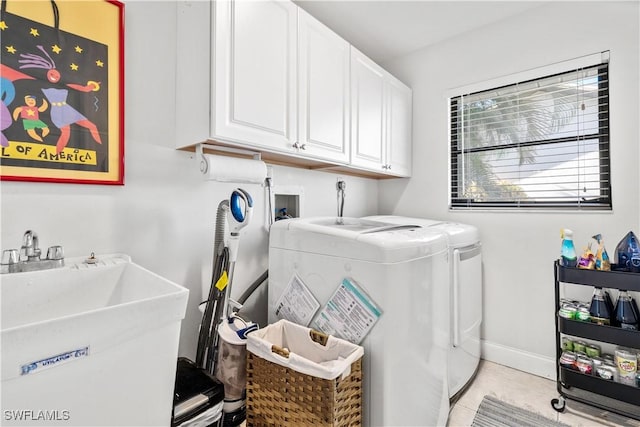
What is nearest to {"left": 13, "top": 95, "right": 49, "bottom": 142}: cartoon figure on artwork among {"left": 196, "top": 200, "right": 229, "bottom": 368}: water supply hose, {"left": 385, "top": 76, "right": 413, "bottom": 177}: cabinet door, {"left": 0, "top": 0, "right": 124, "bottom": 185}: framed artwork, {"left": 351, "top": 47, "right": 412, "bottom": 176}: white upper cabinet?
{"left": 0, "top": 0, "right": 124, "bottom": 185}: framed artwork

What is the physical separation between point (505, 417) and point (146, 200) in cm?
215

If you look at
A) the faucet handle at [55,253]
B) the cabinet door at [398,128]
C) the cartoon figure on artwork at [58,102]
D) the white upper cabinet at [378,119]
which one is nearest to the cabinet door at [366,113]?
the white upper cabinet at [378,119]

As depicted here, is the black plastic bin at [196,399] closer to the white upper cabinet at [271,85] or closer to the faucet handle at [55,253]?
the faucet handle at [55,253]

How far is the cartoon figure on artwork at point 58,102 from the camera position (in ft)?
3.60

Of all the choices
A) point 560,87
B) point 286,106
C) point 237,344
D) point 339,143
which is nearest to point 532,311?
point 560,87

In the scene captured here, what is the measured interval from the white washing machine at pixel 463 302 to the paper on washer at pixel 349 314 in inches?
25.4

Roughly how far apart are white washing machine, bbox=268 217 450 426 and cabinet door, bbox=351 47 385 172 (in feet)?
2.23

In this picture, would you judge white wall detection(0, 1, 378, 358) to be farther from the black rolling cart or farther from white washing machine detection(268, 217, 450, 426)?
the black rolling cart

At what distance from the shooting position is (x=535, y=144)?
6.98 feet

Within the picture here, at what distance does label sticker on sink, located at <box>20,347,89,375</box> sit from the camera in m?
0.62

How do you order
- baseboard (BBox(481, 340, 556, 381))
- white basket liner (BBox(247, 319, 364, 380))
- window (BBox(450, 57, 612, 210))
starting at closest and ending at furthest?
white basket liner (BBox(247, 319, 364, 380)), window (BBox(450, 57, 612, 210)), baseboard (BBox(481, 340, 556, 381))

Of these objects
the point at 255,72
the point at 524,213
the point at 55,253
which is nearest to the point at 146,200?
the point at 55,253

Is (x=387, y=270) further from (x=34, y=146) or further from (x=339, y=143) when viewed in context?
(x=34, y=146)

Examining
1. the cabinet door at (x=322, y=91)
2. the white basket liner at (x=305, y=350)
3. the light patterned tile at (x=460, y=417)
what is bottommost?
the light patterned tile at (x=460, y=417)
